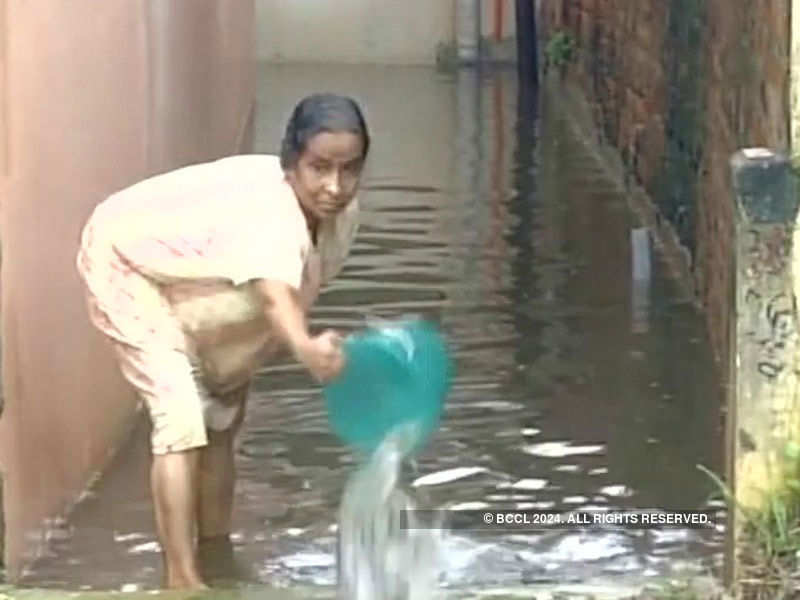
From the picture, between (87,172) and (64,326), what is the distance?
1.96 ft

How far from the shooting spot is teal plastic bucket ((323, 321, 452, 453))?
197 inches

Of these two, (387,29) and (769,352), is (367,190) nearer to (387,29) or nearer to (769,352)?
(769,352)

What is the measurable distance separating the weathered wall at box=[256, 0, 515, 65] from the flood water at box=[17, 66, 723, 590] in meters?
9.94

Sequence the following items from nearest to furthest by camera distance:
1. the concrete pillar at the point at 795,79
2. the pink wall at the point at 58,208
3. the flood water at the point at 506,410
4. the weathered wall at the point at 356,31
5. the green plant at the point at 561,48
Answer: the concrete pillar at the point at 795,79
the pink wall at the point at 58,208
the flood water at the point at 506,410
the green plant at the point at 561,48
the weathered wall at the point at 356,31

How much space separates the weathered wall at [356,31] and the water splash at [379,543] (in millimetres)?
18548

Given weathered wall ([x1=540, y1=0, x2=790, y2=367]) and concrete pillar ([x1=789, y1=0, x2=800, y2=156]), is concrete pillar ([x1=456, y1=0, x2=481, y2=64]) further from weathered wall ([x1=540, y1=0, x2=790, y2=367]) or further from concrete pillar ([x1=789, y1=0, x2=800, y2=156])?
concrete pillar ([x1=789, y1=0, x2=800, y2=156])

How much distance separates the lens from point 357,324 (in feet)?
29.5

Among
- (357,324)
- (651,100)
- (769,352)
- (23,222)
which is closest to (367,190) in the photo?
(651,100)

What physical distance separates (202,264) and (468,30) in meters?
18.1

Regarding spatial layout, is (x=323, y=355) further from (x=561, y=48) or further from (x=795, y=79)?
(x=561, y=48)

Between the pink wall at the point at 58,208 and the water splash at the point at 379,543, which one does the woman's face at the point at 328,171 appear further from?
the pink wall at the point at 58,208

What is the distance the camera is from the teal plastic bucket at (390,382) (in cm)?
501

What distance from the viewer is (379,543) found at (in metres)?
4.83

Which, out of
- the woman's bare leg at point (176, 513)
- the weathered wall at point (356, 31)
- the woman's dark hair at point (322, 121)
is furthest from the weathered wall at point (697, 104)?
the weathered wall at point (356, 31)
